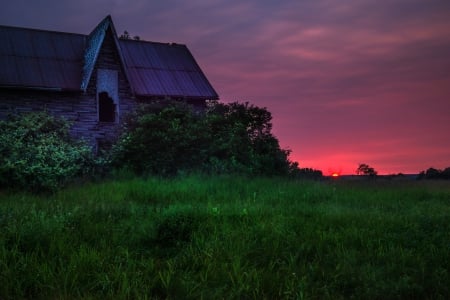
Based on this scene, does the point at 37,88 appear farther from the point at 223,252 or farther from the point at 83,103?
the point at 223,252

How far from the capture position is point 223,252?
26.6 ft

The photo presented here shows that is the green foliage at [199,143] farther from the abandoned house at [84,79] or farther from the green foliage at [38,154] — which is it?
the abandoned house at [84,79]

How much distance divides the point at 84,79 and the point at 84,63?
5.13ft

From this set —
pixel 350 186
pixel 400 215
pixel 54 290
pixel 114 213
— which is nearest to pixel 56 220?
pixel 114 213

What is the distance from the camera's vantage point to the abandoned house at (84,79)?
25609 millimetres

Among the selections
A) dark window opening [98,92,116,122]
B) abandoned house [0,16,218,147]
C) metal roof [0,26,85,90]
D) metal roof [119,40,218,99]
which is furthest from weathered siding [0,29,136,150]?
dark window opening [98,92,116,122]

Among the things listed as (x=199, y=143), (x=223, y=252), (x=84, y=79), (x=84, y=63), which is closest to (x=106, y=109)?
(x=84, y=63)

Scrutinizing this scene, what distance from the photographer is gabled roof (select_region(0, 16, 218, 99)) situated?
25.8m

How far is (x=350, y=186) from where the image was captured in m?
17.4

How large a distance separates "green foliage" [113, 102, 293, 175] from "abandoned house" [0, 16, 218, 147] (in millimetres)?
3412

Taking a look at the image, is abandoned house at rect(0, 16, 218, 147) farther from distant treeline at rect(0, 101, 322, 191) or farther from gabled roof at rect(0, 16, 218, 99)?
distant treeline at rect(0, 101, 322, 191)

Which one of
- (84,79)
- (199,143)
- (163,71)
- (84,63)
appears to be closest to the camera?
(199,143)

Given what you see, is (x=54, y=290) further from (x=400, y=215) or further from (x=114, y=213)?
(x=400, y=215)

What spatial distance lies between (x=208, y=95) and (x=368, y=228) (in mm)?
20885
